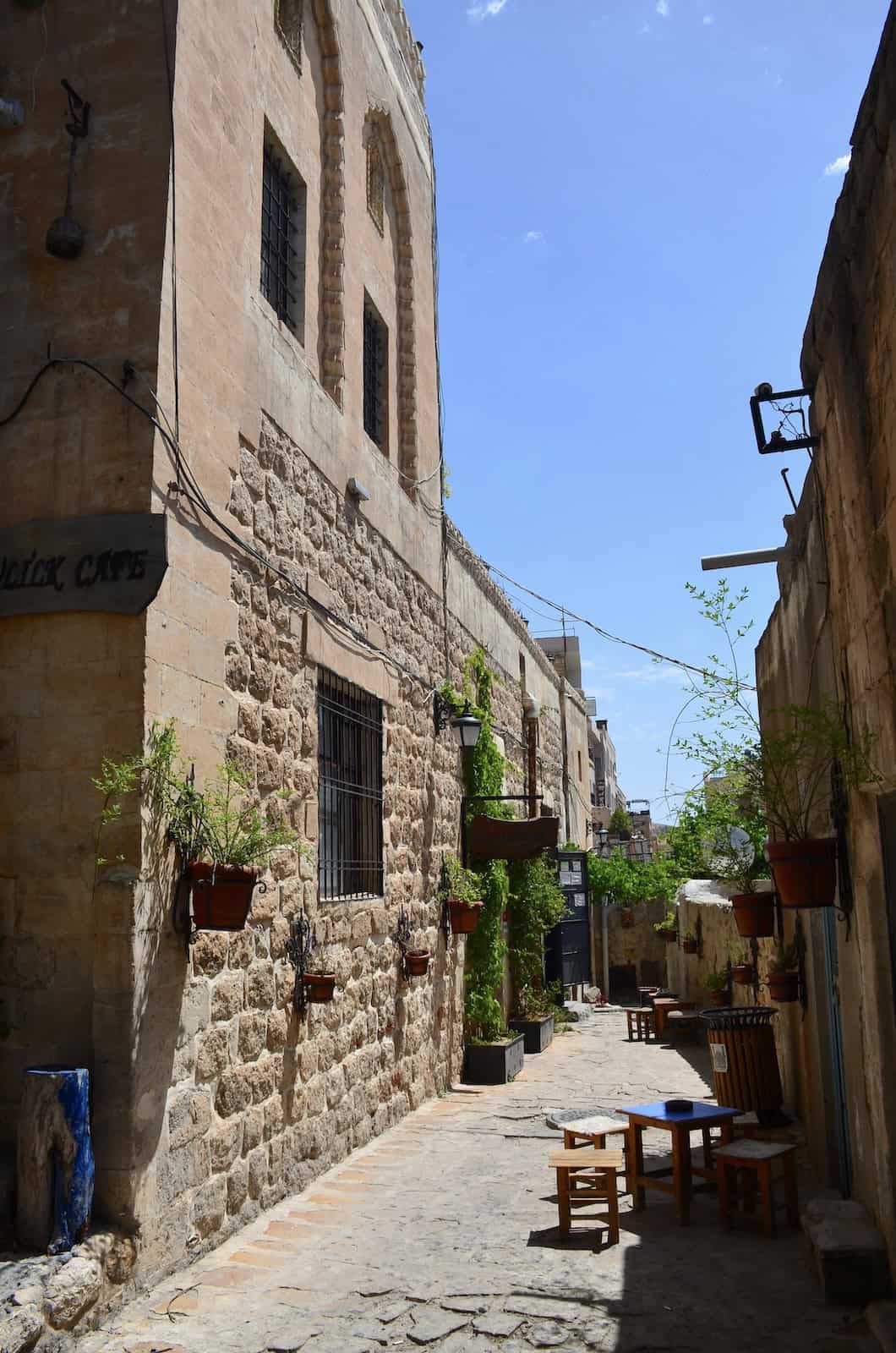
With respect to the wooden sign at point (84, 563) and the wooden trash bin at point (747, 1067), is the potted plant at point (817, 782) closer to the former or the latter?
the wooden trash bin at point (747, 1067)

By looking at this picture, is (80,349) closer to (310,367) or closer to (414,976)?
(310,367)

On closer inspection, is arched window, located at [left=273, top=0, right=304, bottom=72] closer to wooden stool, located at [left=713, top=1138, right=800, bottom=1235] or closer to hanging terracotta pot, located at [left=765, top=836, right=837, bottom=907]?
hanging terracotta pot, located at [left=765, top=836, right=837, bottom=907]

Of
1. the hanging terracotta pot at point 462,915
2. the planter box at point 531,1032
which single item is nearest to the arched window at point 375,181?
the hanging terracotta pot at point 462,915

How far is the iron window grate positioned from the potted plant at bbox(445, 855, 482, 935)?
16.3 ft

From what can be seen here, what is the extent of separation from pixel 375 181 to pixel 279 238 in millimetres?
2719

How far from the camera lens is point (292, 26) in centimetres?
739

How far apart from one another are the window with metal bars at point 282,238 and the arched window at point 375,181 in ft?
6.03

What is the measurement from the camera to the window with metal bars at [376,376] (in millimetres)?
8961

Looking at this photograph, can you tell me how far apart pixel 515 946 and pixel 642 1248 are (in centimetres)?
772

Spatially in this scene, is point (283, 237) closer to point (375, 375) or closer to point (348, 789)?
point (375, 375)

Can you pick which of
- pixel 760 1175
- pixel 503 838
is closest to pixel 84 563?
pixel 760 1175

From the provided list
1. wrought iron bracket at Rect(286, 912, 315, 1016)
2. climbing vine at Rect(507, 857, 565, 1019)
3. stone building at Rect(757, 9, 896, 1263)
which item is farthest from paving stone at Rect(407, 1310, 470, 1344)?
climbing vine at Rect(507, 857, 565, 1019)

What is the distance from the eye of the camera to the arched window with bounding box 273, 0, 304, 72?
286 inches

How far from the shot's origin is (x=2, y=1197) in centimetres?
396
